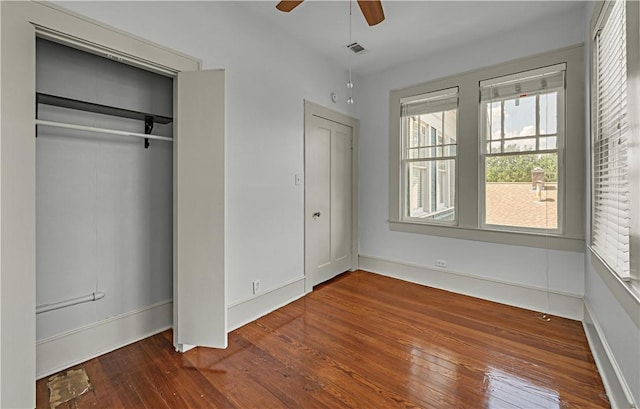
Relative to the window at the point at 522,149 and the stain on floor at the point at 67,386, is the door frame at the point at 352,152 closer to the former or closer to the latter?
the window at the point at 522,149

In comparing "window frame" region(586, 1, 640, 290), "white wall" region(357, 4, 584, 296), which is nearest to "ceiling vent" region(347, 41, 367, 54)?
"white wall" region(357, 4, 584, 296)

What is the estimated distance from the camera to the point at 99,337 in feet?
6.77

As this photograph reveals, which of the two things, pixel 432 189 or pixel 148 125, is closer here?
pixel 148 125

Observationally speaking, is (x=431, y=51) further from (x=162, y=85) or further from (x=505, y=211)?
(x=162, y=85)

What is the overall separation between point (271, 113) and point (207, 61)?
2.41 feet

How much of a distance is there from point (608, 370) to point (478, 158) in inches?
83.7

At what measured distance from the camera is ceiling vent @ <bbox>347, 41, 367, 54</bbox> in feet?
10.6

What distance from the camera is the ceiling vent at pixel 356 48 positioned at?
3234 millimetres

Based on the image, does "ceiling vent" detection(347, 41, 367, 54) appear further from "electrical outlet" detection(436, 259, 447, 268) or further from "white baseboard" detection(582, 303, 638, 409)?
"white baseboard" detection(582, 303, 638, 409)

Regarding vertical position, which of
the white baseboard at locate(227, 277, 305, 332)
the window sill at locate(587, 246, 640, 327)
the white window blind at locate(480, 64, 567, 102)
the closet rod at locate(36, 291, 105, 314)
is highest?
the white window blind at locate(480, 64, 567, 102)

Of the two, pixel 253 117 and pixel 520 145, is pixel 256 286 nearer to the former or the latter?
pixel 253 117

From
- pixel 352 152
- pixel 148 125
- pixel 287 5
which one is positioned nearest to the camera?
pixel 287 5

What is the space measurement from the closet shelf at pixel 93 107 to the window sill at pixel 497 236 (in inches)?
118

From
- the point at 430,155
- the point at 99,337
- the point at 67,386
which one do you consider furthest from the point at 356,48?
the point at 67,386
